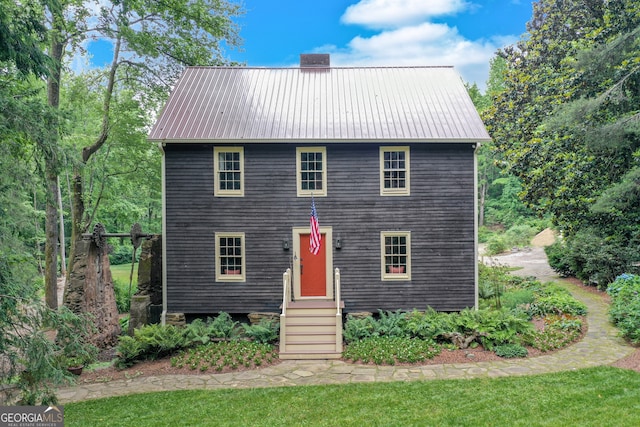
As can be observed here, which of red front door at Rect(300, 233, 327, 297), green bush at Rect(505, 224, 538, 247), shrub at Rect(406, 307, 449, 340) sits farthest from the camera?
green bush at Rect(505, 224, 538, 247)

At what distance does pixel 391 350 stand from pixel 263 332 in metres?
3.43

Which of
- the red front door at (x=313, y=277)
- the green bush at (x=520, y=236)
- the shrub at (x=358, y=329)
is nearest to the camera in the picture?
the shrub at (x=358, y=329)

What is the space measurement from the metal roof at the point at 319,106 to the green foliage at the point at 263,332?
522cm

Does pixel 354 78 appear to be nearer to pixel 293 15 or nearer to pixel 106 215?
pixel 293 15

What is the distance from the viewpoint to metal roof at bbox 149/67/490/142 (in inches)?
470

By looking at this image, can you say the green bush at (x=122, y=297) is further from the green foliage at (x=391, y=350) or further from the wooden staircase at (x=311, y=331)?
the green foliage at (x=391, y=350)

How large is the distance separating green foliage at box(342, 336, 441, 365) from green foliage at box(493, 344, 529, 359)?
135 cm

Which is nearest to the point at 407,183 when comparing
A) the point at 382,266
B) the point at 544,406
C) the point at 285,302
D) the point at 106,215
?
the point at 382,266

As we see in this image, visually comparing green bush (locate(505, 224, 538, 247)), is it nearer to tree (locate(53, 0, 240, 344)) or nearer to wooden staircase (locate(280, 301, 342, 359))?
wooden staircase (locate(280, 301, 342, 359))

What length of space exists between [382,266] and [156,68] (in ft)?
42.9

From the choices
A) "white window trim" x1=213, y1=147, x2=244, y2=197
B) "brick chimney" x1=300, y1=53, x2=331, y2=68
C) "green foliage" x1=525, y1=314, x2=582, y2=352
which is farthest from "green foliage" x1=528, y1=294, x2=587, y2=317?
"brick chimney" x1=300, y1=53, x2=331, y2=68

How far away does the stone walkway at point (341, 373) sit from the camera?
28.1 ft

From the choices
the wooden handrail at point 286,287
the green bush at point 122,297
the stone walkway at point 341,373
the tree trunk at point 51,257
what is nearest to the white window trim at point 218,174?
the wooden handrail at point 286,287

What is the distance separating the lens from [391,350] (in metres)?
9.97
